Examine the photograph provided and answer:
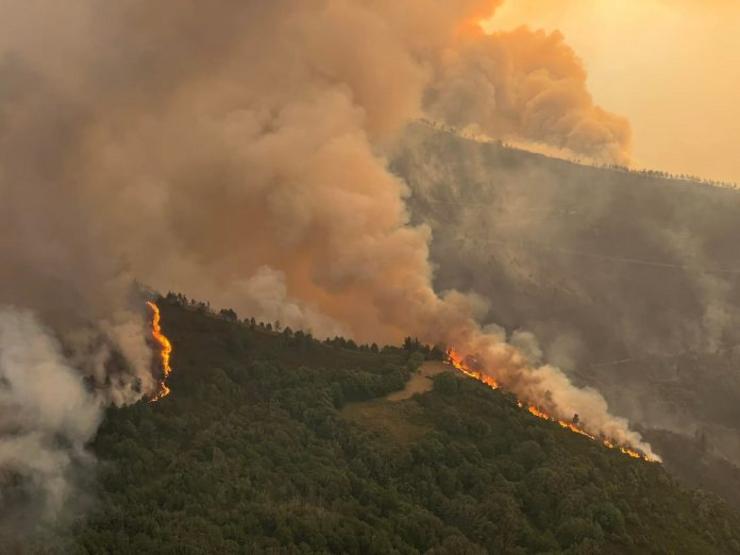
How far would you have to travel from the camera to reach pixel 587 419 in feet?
Answer: 296

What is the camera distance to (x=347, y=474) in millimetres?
61156

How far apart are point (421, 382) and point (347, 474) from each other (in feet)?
65.1

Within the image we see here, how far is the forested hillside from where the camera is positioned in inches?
2057

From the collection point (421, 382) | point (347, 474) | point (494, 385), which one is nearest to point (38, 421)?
point (347, 474)

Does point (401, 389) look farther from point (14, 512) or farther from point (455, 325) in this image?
point (14, 512)

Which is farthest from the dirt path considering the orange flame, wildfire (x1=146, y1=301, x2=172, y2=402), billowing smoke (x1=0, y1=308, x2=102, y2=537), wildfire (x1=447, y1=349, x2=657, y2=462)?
billowing smoke (x1=0, y1=308, x2=102, y2=537)

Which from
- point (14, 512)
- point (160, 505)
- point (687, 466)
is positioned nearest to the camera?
point (14, 512)

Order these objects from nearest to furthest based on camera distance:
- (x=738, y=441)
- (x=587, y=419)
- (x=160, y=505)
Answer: (x=160, y=505) → (x=587, y=419) → (x=738, y=441)

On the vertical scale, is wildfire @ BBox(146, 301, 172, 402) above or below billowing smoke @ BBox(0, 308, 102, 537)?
above

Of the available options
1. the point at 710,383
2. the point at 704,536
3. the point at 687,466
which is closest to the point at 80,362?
the point at 704,536

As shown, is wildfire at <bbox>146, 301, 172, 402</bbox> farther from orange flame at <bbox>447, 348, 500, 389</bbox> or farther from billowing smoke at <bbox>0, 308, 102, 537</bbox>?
orange flame at <bbox>447, 348, 500, 389</bbox>

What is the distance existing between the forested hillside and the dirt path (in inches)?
35.0

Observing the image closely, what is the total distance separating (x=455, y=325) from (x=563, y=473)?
34691 millimetres

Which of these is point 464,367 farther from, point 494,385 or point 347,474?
point 347,474
